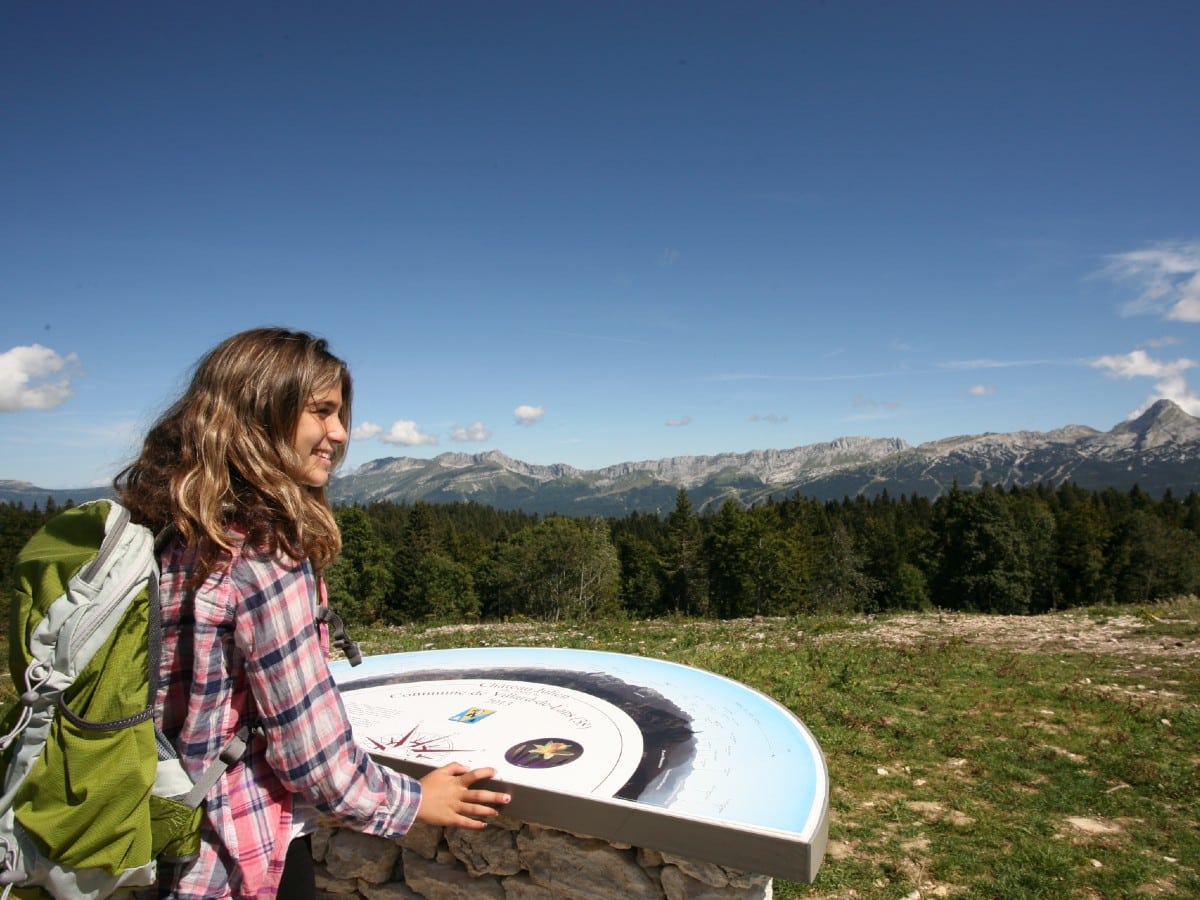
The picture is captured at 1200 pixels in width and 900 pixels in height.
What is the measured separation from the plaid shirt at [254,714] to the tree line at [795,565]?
46.9 m

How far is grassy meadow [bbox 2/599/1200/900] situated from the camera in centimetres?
518

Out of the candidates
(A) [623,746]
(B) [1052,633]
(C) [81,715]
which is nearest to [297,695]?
(C) [81,715]

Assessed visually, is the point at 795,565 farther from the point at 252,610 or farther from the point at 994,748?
the point at 252,610

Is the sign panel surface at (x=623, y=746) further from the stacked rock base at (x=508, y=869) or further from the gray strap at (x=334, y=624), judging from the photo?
the gray strap at (x=334, y=624)

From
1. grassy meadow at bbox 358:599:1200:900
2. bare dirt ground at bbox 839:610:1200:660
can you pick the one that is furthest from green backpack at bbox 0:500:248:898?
bare dirt ground at bbox 839:610:1200:660

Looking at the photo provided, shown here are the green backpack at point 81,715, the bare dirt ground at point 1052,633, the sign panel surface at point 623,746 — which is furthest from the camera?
the bare dirt ground at point 1052,633

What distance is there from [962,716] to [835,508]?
306 feet

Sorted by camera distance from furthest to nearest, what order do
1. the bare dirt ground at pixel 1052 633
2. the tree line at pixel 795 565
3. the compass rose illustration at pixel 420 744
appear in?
the tree line at pixel 795 565
the bare dirt ground at pixel 1052 633
the compass rose illustration at pixel 420 744

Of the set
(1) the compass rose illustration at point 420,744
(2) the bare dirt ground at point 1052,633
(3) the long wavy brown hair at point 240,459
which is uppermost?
(3) the long wavy brown hair at point 240,459

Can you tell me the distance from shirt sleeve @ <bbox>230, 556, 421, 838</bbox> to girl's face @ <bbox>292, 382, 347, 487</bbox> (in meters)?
0.41

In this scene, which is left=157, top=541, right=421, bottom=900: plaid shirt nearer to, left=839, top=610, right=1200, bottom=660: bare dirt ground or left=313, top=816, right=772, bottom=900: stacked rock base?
left=313, top=816, right=772, bottom=900: stacked rock base

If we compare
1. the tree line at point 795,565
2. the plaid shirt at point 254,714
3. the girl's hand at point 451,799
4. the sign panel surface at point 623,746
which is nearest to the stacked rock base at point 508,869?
the sign panel surface at point 623,746

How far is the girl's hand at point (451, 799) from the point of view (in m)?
2.32

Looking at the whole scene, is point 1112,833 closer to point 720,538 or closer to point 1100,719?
point 1100,719
